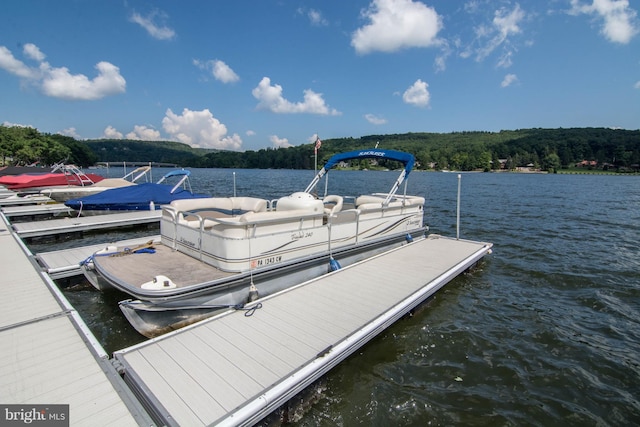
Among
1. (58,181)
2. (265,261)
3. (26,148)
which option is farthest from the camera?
(26,148)

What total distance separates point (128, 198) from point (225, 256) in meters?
12.4

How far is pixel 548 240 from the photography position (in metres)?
13.1

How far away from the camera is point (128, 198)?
15.8 metres

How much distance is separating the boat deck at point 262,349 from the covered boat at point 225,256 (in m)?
0.50

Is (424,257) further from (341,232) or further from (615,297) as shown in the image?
(615,297)

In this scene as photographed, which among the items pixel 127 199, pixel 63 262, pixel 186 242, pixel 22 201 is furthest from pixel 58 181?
pixel 186 242

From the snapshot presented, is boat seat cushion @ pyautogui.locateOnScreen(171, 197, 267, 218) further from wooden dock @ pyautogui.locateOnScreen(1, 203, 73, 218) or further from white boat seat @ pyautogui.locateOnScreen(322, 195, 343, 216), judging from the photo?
wooden dock @ pyautogui.locateOnScreen(1, 203, 73, 218)

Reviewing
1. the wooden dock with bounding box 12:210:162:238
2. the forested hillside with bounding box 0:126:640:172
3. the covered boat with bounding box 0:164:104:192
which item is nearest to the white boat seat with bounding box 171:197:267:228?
the wooden dock with bounding box 12:210:162:238

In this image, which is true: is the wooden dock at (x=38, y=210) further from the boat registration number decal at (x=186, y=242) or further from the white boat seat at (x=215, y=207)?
the boat registration number decal at (x=186, y=242)

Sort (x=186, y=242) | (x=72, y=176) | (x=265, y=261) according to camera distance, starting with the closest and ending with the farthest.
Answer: (x=265, y=261)
(x=186, y=242)
(x=72, y=176)

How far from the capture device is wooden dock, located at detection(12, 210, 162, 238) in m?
11.9

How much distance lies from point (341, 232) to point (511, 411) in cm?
482

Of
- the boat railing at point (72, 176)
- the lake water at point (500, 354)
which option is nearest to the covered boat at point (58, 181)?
the boat railing at point (72, 176)

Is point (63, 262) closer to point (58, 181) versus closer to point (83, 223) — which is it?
point (83, 223)
